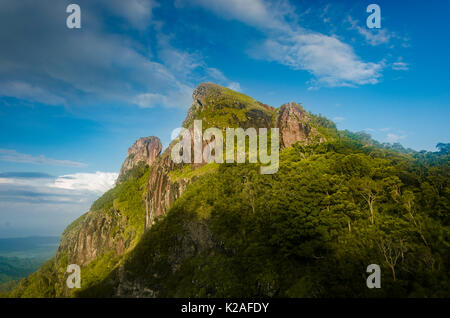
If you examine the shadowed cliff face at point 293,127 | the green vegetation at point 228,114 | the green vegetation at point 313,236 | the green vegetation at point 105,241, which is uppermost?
the green vegetation at point 228,114

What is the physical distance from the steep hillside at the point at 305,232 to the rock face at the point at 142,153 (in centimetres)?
9729

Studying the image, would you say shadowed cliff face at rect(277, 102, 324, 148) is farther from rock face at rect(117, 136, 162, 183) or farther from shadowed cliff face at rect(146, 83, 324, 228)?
rock face at rect(117, 136, 162, 183)

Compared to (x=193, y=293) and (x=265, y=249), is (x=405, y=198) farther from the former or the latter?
(x=193, y=293)

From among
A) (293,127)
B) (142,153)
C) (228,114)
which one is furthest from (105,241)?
(293,127)

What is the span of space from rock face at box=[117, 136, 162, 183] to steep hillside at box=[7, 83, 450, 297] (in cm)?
9729

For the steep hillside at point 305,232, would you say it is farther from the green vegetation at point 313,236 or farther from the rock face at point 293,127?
the rock face at point 293,127

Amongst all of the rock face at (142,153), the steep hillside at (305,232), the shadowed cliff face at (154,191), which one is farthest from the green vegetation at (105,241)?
the steep hillside at (305,232)

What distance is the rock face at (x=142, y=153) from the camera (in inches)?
6388

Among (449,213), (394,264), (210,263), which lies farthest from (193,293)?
(449,213)

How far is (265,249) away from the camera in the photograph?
39.1 meters

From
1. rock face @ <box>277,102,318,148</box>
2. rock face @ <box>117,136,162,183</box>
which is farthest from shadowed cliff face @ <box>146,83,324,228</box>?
rock face @ <box>117,136,162,183</box>

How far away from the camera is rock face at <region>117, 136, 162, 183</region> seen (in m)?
162

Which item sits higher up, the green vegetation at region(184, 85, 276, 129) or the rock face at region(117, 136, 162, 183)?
the green vegetation at region(184, 85, 276, 129)
